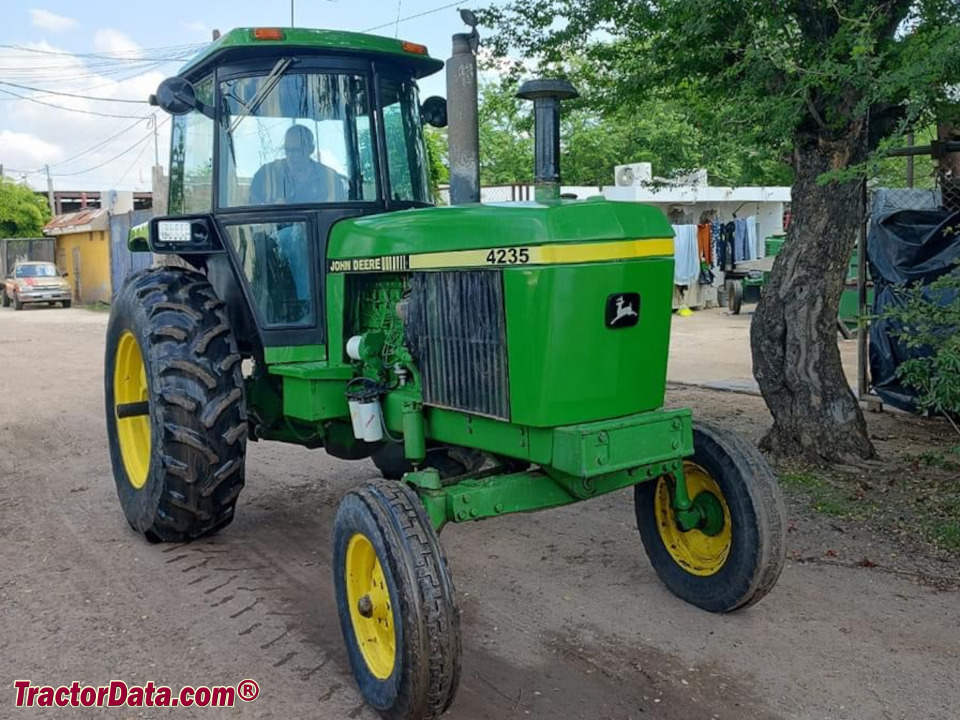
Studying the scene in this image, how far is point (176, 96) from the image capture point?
15.3 feet

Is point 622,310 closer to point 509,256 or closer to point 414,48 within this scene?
point 509,256

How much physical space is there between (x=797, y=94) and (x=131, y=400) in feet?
14.9

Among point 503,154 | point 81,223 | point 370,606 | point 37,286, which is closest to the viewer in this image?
point 370,606

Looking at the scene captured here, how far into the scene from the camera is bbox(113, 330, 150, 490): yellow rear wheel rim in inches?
218

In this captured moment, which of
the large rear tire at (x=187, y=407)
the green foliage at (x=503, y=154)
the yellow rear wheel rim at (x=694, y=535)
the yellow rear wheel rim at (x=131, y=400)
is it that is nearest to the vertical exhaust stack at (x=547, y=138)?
the yellow rear wheel rim at (x=694, y=535)

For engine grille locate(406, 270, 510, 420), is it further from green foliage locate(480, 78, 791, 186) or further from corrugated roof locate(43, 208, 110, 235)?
corrugated roof locate(43, 208, 110, 235)

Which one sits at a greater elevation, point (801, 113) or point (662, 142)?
point (662, 142)

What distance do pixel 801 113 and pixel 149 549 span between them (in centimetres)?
466

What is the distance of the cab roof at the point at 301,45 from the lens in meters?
4.64

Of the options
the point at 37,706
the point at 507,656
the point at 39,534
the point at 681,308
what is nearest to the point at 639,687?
the point at 507,656

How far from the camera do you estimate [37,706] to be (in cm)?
353

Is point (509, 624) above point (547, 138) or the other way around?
the other way around

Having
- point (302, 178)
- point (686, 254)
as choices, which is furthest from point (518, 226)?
point (686, 254)

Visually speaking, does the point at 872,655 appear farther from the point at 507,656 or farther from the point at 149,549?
the point at 149,549
